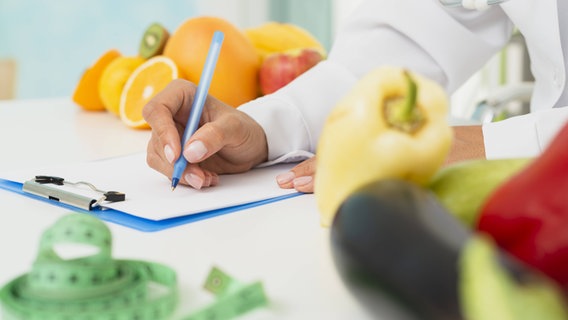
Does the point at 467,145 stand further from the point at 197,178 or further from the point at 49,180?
the point at 49,180

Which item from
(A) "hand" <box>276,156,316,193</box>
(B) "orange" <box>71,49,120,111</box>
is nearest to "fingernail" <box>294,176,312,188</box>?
(A) "hand" <box>276,156,316,193</box>

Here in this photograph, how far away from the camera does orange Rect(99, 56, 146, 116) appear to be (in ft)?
4.21


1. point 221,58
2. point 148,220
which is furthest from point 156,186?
point 221,58

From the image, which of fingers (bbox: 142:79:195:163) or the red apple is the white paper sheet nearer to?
fingers (bbox: 142:79:195:163)

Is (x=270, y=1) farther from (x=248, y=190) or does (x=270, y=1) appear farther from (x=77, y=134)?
(x=248, y=190)

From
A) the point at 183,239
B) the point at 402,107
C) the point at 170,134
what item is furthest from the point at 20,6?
the point at 402,107

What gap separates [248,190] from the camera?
2.51ft

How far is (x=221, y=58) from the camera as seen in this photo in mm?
1190

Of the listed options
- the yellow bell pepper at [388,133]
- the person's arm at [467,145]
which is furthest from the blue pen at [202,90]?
the yellow bell pepper at [388,133]

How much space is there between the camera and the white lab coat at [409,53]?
38.0 inches

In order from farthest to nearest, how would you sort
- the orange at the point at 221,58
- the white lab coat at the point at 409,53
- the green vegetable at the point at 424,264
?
the orange at the point at 221,58 → the white lab coat at the point at 409,53 → the green vegetable at the point at 424,264

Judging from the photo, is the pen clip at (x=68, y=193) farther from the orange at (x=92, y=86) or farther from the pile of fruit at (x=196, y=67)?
the orange at (x=92, y=86)

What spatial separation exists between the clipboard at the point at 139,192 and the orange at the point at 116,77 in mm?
399

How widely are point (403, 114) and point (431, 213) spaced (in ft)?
0.27
